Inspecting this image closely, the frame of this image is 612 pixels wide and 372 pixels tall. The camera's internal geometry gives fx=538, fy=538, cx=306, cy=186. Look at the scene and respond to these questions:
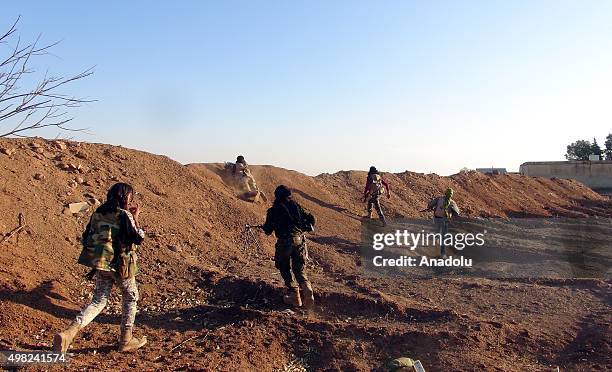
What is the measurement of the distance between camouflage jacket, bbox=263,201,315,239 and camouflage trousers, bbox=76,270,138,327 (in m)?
2.15

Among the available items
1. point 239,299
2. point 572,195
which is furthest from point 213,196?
point 572,195

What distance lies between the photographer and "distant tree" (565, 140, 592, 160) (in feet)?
197

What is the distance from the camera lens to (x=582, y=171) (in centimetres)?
3862

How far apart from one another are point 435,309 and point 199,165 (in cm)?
960

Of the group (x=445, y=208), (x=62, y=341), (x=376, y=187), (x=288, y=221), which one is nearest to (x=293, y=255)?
(x=288, y=221)

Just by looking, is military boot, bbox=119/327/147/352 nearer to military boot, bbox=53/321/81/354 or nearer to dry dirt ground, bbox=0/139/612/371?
dry dirt ground, bbox=0/139/612/371

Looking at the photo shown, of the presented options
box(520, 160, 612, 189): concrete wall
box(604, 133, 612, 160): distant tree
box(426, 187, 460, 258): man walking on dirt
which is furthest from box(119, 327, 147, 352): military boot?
box(604, 133, 612, 160): distant tree

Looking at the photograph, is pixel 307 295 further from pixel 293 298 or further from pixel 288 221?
pixel 288 221

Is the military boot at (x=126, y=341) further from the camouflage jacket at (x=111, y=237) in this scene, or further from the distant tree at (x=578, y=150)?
the distant tree at (x=578, y=150)

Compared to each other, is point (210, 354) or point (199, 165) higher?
point (199, 165)

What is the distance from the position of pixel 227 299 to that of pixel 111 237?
2.73 m

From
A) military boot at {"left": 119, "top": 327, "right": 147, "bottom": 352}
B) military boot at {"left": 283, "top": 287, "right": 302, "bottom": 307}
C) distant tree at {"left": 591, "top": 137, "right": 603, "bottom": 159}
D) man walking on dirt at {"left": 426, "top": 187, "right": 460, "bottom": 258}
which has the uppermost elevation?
distant tree at {"left": 591, "top": 137, "right": 603, "bottom": 159}

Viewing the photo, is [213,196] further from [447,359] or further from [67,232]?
[447,359]

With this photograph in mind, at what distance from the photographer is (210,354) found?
4.95m
